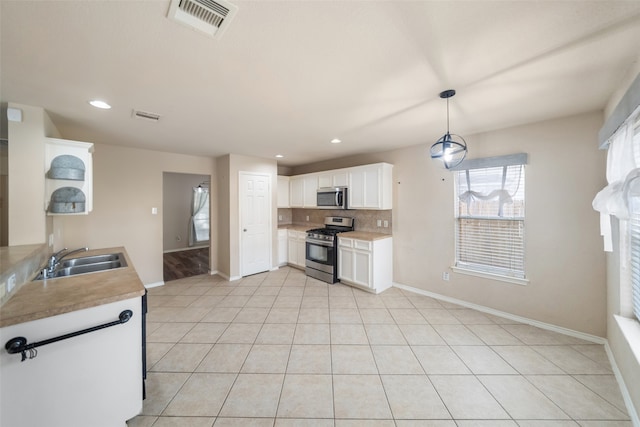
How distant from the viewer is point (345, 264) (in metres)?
4.18

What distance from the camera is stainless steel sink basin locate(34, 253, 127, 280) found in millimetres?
2353

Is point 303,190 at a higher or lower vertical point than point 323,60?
lower

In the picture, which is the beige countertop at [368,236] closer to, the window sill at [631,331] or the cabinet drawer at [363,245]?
the cabinet drawer at [363,245]

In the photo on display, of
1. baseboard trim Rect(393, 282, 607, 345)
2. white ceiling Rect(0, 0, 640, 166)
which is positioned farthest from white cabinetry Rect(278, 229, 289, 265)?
white ceiling Rect(0, 0, 640, 166)

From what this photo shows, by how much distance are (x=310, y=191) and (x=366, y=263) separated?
217 centimetres

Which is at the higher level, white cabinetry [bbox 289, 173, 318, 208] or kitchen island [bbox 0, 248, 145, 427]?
white cabinetry [bbox 289, 173, 318, 208]

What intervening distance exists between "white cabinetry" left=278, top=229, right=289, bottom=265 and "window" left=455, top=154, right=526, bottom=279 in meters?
3.51

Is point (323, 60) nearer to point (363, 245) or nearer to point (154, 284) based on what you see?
point (363, 245)

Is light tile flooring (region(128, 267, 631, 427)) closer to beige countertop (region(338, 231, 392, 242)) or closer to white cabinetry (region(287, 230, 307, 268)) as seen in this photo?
beige countertop (region(338, 231, 392, 242))

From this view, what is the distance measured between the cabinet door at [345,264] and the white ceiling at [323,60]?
89.8 inches

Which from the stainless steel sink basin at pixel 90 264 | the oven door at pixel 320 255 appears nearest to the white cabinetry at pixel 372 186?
the oven door at pixel 320 255

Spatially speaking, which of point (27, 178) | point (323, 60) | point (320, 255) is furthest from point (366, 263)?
point (27, 178)

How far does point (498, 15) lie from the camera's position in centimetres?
118

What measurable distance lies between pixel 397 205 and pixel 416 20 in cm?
309
